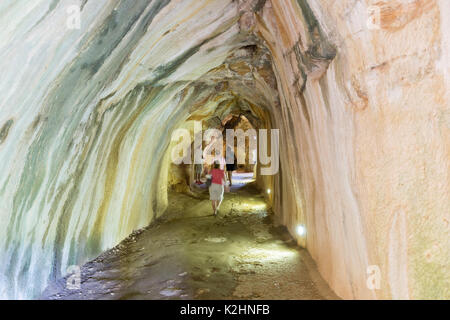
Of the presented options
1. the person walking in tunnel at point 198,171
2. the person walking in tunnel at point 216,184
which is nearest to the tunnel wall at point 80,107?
the person walking in tunnel at point 216,184

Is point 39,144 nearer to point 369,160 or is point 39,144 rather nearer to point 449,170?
point 369,160

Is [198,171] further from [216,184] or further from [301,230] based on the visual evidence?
[301,230]

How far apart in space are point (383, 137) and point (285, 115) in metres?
3.32

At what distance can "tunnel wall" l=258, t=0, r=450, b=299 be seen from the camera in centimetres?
195

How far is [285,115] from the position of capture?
5504 mm

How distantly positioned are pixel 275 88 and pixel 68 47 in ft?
14.0

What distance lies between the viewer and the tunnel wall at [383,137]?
195 cm

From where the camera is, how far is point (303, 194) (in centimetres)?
483

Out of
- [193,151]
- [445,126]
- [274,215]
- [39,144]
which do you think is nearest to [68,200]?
[39,144]

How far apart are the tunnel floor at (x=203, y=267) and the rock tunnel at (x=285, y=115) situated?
246 millimetres

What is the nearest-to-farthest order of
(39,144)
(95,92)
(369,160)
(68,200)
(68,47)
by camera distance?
(369,160) → (68,47) → (39,144) → (95,92) → (68,200)

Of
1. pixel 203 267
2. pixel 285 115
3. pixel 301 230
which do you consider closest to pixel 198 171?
pixel 285 115

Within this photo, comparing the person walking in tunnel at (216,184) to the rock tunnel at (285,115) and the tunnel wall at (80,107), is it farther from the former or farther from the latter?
the rock tunnel at (285,115)

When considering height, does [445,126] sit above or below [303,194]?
above
